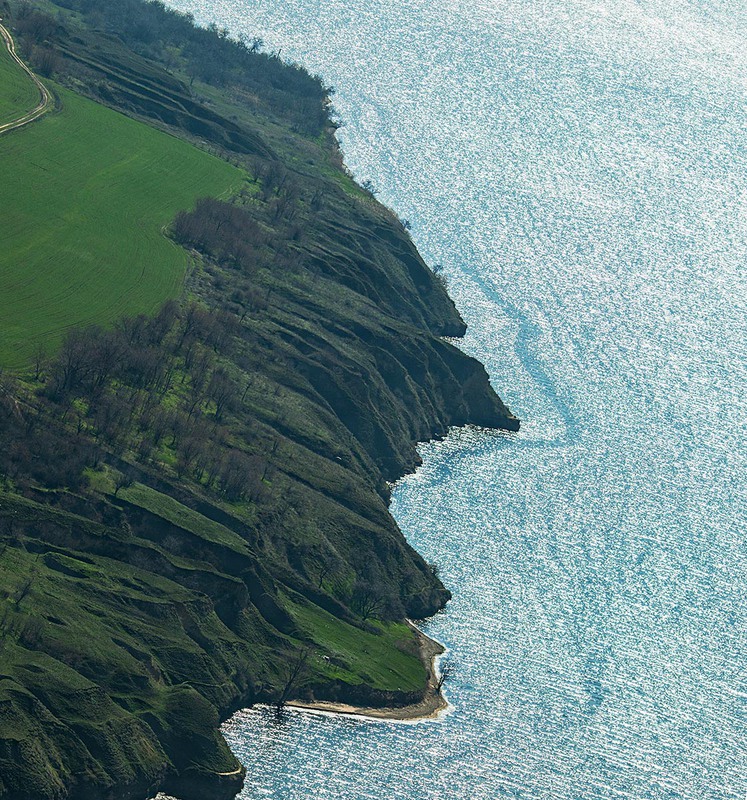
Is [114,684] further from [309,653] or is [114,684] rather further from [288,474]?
[288,474]

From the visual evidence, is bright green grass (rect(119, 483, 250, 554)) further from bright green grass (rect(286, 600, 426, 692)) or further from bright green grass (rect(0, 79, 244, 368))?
bright green grass (rect(0, 79, 244, 368))

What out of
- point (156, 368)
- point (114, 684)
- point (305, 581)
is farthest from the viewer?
point (156, 368)

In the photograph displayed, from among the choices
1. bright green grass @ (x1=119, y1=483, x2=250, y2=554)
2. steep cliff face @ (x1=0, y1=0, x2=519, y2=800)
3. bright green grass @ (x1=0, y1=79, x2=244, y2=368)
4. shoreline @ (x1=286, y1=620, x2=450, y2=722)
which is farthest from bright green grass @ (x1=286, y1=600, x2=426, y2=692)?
bright green grass @ (x1=0, y1=79, x2=244, y2=368)

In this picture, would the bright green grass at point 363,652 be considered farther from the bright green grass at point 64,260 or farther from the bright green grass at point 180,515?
the bright green grass at point 64,260

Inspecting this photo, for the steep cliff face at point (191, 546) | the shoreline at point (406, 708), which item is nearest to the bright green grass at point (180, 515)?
the steep cliff face at point (191, 546)

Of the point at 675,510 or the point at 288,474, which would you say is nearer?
the point at 288,474

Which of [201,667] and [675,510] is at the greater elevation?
[675,510]

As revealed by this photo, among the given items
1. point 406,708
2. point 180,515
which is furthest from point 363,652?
point 180,515

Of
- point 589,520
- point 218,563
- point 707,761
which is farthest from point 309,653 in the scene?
point 589,520
